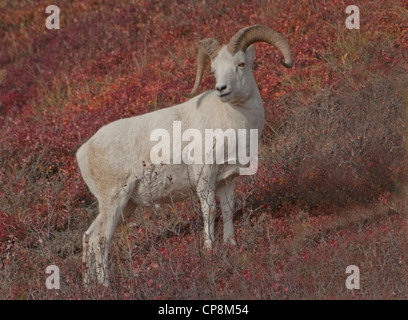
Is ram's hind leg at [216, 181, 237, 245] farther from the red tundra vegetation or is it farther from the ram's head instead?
the ram's head

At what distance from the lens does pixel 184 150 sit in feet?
31.7

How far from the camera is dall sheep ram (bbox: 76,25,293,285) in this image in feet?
30.9

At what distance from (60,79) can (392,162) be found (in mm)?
8959

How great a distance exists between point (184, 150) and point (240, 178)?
74.1 inches

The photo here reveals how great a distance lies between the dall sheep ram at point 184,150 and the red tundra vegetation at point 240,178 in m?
0.33

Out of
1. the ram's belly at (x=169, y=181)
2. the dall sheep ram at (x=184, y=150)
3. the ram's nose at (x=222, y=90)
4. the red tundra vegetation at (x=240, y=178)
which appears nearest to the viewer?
the red tundra vegetation at (x=240, y=178)

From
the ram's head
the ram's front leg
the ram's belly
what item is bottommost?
the ram's front leg

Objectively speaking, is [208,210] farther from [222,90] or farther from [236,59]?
[236,59]

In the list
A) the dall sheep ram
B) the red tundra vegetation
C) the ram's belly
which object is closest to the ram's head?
the dall sheep ram

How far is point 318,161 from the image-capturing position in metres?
11.1

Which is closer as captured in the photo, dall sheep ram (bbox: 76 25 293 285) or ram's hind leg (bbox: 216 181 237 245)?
dall sheep ram (bbox: 76 25 293 285)

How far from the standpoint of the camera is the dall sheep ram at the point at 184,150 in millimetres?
9430

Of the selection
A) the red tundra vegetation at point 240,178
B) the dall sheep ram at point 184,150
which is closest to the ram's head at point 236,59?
the dall sheep ram at point 184,150

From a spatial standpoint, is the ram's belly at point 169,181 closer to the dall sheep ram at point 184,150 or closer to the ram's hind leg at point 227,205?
the dall sheep ram at point 184,150
